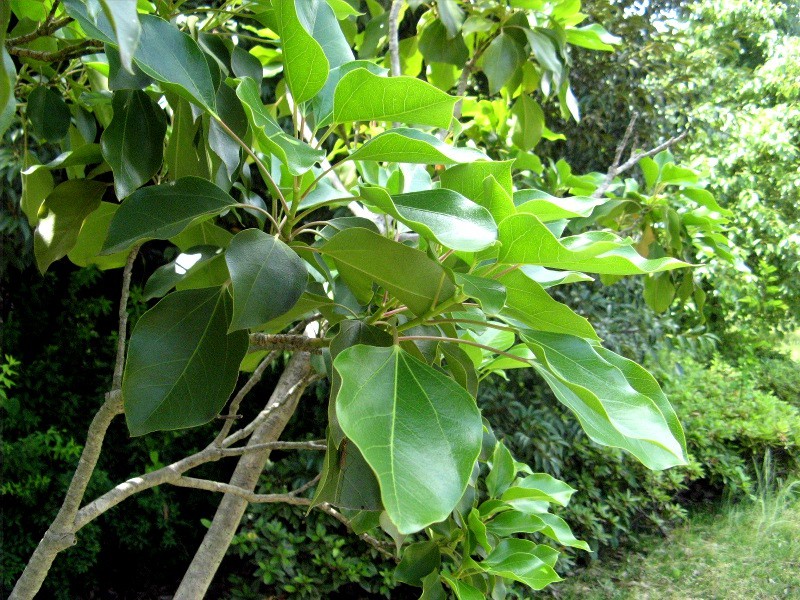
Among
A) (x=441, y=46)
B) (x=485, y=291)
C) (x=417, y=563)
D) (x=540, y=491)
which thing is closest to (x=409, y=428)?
(x=485, y=291)

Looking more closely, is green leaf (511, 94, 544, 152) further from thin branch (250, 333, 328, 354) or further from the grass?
the grass

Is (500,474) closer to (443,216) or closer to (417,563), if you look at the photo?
(417,563)

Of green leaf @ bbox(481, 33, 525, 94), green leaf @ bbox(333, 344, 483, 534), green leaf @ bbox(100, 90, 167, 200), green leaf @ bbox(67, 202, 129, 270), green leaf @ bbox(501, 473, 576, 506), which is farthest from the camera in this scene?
green leaf @ bbox(481, 33, 525, 94)

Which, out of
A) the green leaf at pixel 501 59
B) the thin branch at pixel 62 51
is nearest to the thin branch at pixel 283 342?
the thin branch at pixel 62 51

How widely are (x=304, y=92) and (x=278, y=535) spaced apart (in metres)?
2.45

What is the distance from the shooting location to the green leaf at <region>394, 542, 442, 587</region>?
36.5 inches

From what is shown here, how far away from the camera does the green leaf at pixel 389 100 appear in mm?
476

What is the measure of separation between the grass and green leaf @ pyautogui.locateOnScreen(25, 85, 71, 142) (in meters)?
3.09

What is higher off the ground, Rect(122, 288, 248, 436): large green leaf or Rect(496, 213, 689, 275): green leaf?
Rect(496, 213, 689, 275): green leaf

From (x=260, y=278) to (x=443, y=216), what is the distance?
5.3 inches

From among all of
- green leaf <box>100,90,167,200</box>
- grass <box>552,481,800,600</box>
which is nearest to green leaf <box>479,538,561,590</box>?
green leaf <box>100,90,167,200</box>

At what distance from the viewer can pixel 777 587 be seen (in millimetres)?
3574

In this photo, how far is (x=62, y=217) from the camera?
702mm

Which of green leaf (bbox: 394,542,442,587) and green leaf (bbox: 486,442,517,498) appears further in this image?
green leaf (bbox: 486,442,517,498)
